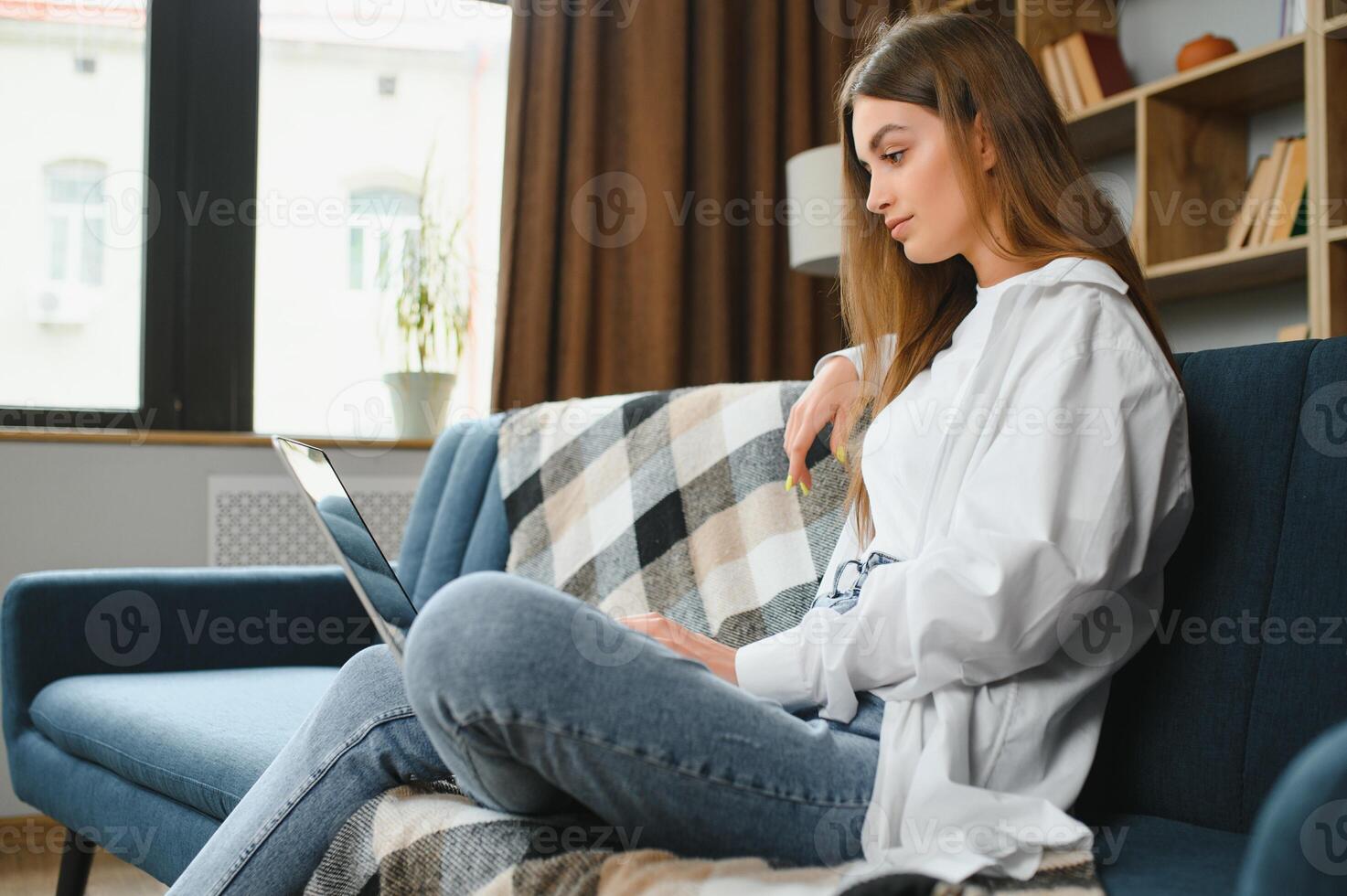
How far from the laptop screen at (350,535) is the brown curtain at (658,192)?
1.65 m

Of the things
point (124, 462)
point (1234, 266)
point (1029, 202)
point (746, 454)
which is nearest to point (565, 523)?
point (746, 454)

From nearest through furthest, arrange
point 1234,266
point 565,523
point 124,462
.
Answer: point 565,523 < point 1234,266 < point 124,462

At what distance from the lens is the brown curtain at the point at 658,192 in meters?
2.77

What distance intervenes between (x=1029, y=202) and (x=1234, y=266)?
4.72 feet

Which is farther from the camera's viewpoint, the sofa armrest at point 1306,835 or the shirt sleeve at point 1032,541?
the shirt sleeve at point 1032,541

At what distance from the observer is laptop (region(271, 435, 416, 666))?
3.17ft

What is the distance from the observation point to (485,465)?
2.08 m

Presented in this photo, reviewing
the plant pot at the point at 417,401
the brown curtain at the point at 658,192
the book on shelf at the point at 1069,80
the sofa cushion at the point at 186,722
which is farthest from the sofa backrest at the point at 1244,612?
the plant pot at the point at 417,401

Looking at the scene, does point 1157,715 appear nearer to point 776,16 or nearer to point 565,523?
point 565,523

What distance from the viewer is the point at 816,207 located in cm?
253

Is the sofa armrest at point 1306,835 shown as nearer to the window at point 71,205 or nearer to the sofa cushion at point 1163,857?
the sofa cushion at point 1163,857

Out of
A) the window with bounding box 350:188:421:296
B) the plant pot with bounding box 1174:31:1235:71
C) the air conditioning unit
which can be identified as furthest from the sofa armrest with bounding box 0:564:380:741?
the plant pot with bounding box 1174:31:1235:71

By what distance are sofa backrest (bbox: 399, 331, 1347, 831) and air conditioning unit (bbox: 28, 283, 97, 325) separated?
231 centimetres

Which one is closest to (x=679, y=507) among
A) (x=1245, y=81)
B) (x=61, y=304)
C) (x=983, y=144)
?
(x=983, y=144)
